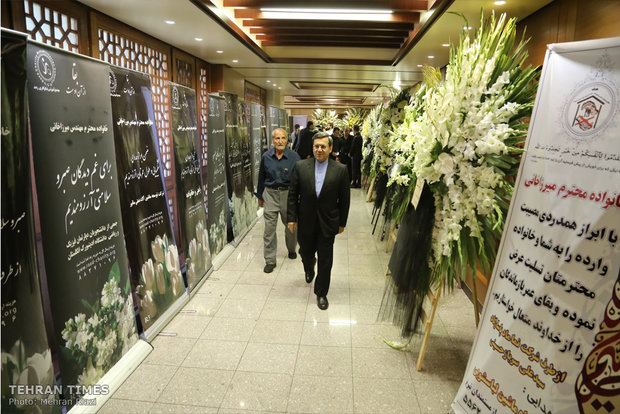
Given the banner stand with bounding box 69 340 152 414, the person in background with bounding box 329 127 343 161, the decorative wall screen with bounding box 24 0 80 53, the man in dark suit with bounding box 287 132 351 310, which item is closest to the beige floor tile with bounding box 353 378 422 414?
the man in dark suit with bounding box 287 132 351 310

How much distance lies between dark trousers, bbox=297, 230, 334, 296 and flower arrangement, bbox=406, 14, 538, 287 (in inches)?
49.5

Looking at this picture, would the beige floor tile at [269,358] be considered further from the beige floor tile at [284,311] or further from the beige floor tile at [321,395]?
the beige floor tile at [284,311]

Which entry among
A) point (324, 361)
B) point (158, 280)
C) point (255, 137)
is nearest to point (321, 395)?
point (324, 361)

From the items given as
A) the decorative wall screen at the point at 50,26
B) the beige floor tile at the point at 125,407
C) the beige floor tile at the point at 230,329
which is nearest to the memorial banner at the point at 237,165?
the decorative wall screen at the point at 50,26

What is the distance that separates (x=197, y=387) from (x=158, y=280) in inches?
41.7

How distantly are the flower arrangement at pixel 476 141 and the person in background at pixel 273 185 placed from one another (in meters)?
2.46

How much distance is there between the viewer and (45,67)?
199cm

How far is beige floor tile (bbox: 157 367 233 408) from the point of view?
2461 mm

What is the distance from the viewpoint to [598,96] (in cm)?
164

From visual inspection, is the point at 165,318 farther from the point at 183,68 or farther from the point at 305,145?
the point at 305,145

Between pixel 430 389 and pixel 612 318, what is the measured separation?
1.38 meters

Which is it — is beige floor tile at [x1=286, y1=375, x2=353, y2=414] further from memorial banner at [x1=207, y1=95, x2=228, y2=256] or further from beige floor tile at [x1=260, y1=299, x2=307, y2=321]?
memorial banner at [x1=207, y1=95, x2=228, y2=256]

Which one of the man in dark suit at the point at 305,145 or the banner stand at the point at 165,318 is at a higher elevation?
the man in dark suit at the point at 305,145

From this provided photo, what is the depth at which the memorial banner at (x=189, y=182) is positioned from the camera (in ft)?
12.2
